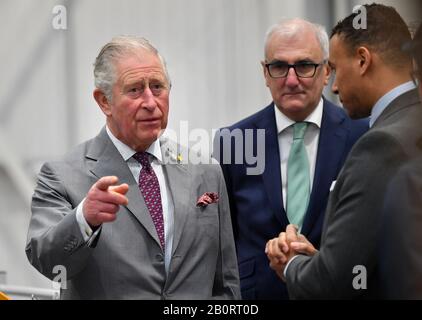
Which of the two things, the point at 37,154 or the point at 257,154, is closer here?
the point at 257,154

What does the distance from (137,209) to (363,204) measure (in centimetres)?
51

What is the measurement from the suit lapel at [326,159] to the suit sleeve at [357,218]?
0.30 m

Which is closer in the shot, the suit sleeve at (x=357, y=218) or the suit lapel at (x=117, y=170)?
the suit sleeve at (x=357, y=218)

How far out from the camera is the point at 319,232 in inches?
72.3

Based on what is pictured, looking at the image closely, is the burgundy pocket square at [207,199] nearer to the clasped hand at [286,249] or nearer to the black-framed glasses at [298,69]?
the clasped hand at [286,249]

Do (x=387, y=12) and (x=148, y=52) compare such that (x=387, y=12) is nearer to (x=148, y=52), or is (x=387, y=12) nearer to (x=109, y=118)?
(x=148, y=52)

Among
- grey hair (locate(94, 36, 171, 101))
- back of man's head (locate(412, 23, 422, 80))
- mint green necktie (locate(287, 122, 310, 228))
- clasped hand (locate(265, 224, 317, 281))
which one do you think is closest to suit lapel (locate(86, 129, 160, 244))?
grey hair (locate(94, 36, 171, 101))

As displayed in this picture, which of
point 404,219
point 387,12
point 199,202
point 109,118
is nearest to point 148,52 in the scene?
point 109,118

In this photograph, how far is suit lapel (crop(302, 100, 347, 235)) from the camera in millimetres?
1843

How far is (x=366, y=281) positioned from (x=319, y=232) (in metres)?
0.34

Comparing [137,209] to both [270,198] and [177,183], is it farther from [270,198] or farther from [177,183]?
[270,198]

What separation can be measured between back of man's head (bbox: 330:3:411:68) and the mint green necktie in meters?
0.34

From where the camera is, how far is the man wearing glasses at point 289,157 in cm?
186

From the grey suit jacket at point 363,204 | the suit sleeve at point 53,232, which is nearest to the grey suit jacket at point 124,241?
the suit sleeve at point 53,232
